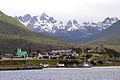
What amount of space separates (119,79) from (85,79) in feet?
32.5

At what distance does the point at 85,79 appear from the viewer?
142 meters

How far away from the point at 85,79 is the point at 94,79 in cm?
295

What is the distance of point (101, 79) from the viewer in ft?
459

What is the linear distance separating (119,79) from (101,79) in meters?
5.08

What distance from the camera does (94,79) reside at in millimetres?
140500

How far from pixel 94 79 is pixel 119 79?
7.03 metres

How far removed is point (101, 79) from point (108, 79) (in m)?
1.97

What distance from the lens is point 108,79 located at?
140 m

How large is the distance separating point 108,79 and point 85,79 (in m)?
6.49

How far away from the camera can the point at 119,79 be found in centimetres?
13788
